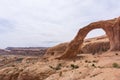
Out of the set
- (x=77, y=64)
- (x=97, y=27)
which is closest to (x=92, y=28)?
(x=97, y=27)

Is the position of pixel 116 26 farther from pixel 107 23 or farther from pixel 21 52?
pixel 21 52

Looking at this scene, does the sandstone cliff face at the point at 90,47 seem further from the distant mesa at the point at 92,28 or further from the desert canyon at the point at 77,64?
the distant mesa at the point at 92,28

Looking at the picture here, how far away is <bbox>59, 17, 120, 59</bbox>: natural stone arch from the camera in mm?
32125

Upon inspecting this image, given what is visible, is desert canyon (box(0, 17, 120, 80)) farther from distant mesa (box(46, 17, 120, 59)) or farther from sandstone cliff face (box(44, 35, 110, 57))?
sandstone cliff face (box(44, 35, 110, 57))

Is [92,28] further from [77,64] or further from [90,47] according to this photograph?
[90,47]

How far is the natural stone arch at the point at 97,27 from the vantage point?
105ft

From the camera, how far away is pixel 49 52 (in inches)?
1861

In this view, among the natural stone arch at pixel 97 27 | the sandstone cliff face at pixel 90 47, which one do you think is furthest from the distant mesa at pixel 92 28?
the sandstone cliff face at pixel 90 47

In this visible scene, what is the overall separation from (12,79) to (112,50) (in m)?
12.9

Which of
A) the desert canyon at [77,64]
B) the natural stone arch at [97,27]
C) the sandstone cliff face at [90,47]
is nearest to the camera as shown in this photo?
the desert canyon at [77,64]

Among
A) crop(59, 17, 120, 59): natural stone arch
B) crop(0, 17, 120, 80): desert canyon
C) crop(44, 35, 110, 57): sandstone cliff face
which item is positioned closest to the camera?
crop(0, 17, 120, 80): desert canyon

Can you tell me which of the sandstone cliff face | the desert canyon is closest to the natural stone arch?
the desert canyon

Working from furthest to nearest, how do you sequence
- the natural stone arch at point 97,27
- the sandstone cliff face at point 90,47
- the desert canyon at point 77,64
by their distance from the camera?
A: the sandstone cliff face at point 90,47
the natural stone arch at point 97,27
the desert canyon at point 77,64

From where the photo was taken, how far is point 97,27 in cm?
3366
